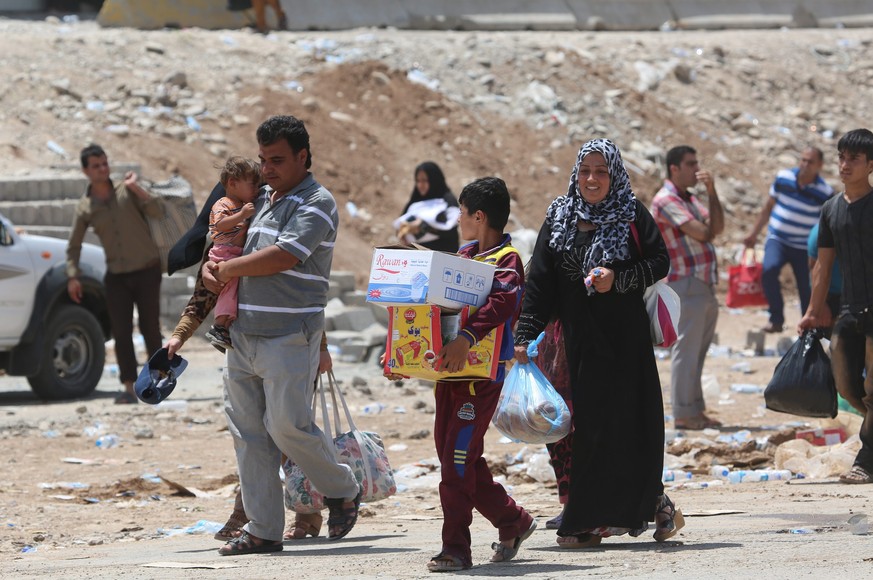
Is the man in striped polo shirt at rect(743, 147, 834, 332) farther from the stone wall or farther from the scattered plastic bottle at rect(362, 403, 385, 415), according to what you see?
the stone wall

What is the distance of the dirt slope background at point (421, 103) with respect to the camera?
2283cm

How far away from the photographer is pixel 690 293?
10.7 m

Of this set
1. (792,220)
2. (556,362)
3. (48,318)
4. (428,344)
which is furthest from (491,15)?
(428,344)

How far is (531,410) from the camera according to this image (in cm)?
604

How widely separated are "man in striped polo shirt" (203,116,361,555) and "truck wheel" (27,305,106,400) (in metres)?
6.83

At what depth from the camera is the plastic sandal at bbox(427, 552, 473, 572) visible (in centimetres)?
570

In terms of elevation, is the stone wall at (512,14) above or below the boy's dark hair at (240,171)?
above

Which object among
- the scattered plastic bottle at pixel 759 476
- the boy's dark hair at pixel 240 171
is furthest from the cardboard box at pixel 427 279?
the scattered plastic bottle at pixel 759 476

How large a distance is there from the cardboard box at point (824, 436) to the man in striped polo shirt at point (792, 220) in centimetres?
474

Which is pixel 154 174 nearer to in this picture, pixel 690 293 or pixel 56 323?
pixel 56 323

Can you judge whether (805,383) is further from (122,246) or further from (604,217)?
(122,246)

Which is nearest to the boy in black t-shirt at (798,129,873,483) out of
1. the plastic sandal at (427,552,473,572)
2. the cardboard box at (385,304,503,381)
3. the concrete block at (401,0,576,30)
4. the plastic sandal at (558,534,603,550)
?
the plastic sandal at (558,534,603,550)

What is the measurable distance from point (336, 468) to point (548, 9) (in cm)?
2485

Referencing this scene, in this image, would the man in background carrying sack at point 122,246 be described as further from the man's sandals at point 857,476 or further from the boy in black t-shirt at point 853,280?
the man's sandals at point 857,476
